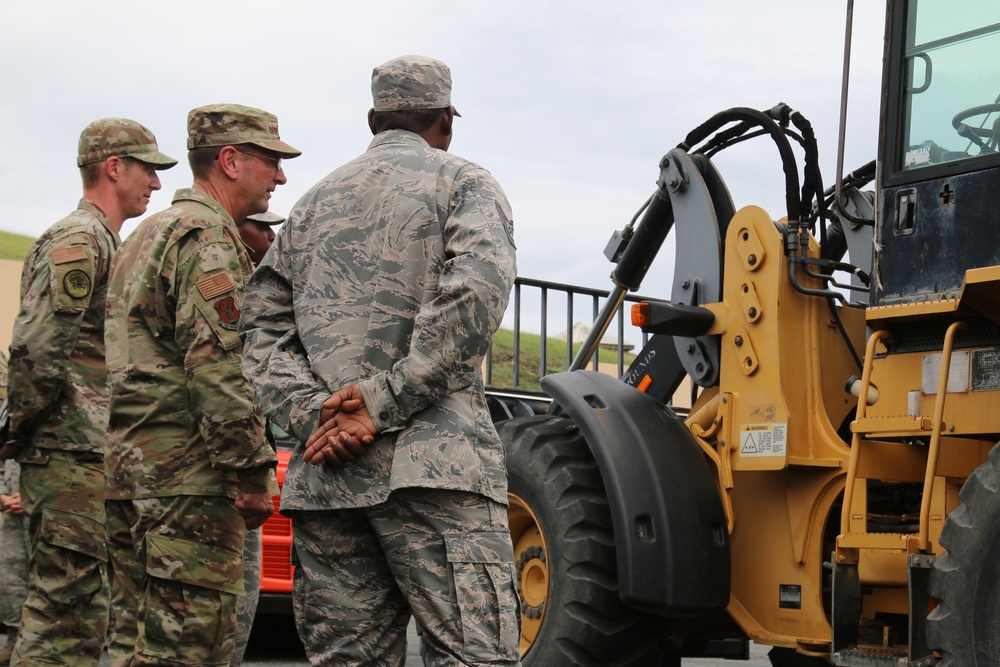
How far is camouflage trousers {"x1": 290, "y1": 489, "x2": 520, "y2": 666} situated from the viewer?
315 centimetres

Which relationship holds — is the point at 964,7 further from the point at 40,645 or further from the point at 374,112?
the point at 40,645

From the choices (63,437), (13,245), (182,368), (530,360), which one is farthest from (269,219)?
(13,245)

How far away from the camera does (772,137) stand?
556 cm

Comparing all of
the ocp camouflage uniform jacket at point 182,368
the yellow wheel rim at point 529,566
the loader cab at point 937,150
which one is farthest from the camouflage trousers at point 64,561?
the loader cab at point 937,150

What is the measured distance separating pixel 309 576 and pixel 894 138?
267cm

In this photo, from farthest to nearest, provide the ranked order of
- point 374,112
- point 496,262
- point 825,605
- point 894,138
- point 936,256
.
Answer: point 825,605 → point 894,138 → point 936,256 → point 374,112 → point 496,262

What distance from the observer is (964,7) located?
14.9 ft

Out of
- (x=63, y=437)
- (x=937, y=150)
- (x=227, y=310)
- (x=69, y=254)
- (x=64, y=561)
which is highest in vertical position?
(x=937, y=150)

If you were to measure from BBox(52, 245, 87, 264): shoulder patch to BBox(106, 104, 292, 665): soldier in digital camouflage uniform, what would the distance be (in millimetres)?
770

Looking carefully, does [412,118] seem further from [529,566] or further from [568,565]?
[529,566]

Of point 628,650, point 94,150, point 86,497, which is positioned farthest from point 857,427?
point 94,150

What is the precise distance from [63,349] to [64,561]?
2.62ft

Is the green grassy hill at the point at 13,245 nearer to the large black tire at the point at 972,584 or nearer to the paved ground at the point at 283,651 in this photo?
the paved ground at the point at 283,651

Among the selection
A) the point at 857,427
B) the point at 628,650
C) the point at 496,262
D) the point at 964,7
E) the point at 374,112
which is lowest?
the point at 628,650
